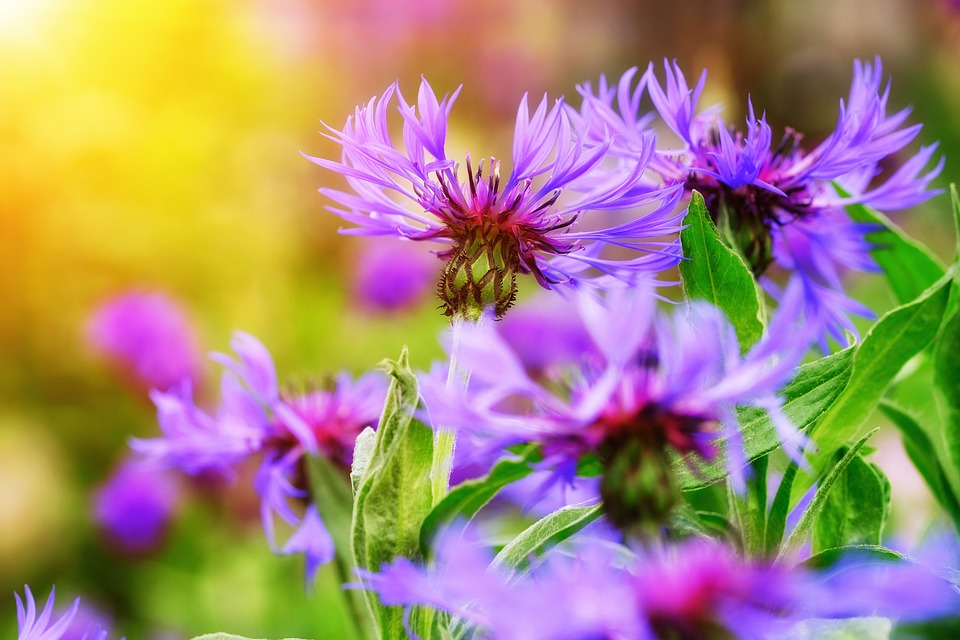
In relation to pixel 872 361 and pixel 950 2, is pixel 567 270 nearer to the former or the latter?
pixel 872 361

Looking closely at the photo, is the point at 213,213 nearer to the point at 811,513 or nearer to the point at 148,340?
the point at 148,340

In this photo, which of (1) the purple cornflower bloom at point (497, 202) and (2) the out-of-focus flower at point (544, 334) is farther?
(2) the out-of-focus flower at point (544, 334)

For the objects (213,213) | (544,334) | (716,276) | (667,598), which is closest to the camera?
(667,598)

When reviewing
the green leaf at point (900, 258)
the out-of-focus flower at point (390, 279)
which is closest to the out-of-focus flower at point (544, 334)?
the out-of-focus flower at point (390, 279)

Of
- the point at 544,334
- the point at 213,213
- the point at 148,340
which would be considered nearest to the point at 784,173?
the point at 544,334

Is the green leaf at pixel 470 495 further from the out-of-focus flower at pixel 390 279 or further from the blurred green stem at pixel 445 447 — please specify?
the out-of-focus flower at pixel 390 279

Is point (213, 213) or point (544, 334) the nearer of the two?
point (544, 334)

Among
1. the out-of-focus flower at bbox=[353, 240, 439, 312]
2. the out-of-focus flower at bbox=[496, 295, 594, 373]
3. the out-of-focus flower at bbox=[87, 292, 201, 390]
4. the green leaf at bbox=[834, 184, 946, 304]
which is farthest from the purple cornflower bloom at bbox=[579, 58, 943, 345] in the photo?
the out-of-focus flower at bbox=[353, 240, 439, 312]

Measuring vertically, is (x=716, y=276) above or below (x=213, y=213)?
below

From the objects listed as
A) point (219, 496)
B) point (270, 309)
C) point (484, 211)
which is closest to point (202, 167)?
point (270, 309)
